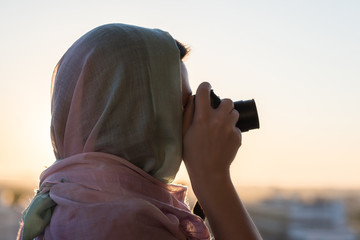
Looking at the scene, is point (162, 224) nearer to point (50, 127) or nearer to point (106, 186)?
point (106, 186)

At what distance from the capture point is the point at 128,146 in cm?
72

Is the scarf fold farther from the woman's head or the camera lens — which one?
the camera lens

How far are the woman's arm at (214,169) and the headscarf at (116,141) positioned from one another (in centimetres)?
2

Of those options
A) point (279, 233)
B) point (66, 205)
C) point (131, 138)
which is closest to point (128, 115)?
point (131, 138)

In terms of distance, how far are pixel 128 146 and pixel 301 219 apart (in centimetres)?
653

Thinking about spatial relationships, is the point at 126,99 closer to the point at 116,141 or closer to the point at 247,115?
the point at 116,141

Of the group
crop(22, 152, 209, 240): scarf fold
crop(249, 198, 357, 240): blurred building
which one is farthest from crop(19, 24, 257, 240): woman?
crop(249, 198, 357, 240): blurred building

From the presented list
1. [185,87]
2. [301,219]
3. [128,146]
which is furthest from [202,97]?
[301,219]

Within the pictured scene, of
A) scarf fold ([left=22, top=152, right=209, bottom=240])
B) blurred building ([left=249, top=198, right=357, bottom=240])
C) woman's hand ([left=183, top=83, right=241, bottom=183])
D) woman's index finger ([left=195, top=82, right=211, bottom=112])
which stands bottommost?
blurred building ([left=249, top=198, right=357, bottom=240])

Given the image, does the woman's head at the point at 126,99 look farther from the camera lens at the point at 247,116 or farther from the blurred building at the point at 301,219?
the blurred building at the point at 301,219

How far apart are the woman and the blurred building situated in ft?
18.2

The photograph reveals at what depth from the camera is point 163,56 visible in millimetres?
750

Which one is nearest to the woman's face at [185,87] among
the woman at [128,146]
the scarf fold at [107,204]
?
the woman at [128,146]

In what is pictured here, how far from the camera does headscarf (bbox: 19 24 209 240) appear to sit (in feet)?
2.16
